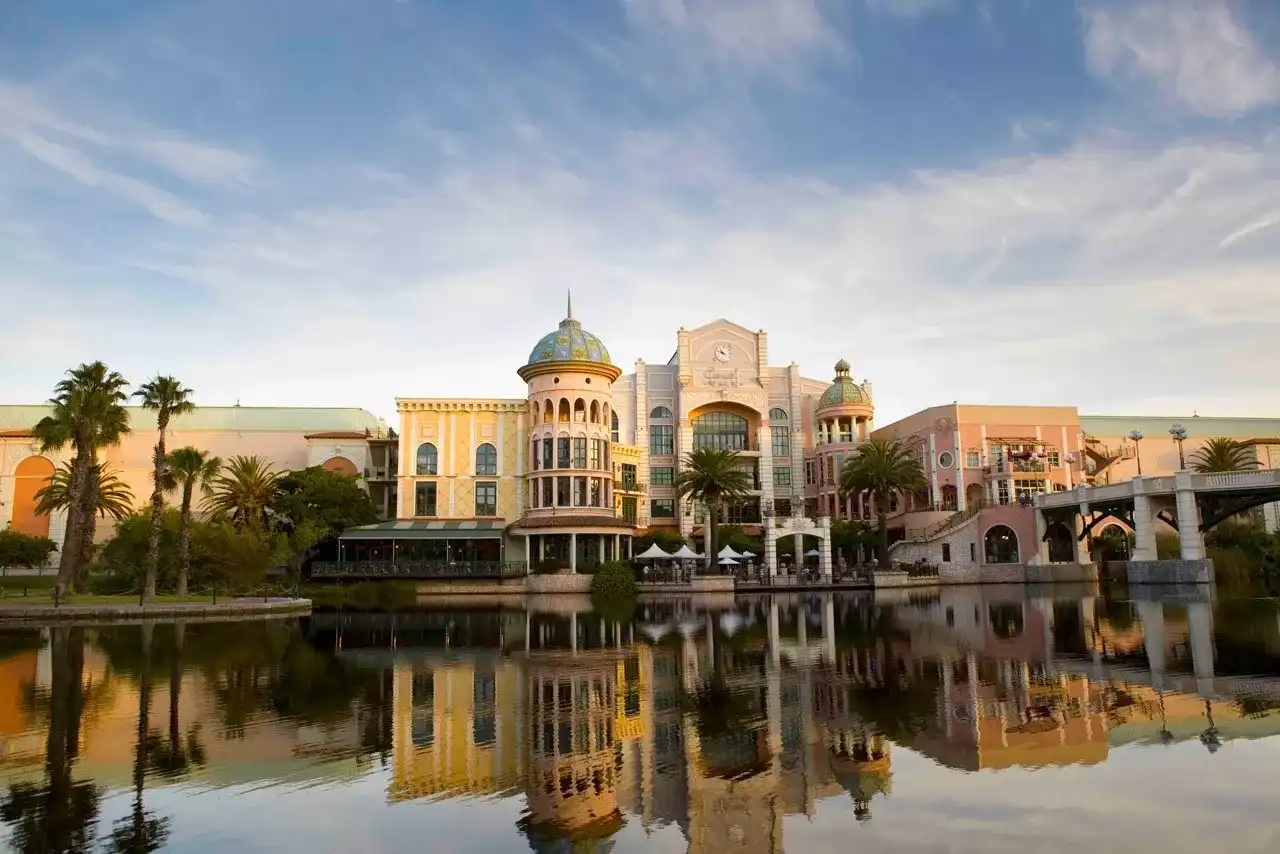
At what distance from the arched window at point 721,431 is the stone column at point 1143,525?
31.1 m

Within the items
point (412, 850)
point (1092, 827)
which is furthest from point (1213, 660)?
point (412, 850)

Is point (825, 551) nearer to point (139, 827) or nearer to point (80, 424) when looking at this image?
point (80, 424)

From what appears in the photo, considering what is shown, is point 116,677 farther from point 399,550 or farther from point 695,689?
point 399,550

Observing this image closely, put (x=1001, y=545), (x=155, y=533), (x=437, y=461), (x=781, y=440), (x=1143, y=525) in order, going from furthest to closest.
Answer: (x=781, y=440) < (x=1001, y=545) < (x=437, y=461) < (x=1143, y=525) < (x=155, y=533)

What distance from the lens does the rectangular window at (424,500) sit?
2516 inches

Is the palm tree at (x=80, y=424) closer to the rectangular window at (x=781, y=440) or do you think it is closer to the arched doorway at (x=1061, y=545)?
the rectangular window at (x=781, y=440)

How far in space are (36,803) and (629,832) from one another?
6456mm

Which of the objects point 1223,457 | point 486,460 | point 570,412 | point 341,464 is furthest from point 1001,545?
point 341,464

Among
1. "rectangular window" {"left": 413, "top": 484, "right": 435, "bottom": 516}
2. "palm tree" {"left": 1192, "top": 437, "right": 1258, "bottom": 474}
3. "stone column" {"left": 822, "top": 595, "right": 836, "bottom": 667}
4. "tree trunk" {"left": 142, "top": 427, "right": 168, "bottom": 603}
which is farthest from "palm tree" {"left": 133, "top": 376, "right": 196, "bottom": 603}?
"palm tree" {"left": 1192, "top": 437, "right": 1258, "bottom": 474}

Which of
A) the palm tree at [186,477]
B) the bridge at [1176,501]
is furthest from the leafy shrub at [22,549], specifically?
the bridge at [1176,501]

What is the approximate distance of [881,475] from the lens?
2454 inches

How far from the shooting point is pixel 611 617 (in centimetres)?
3712

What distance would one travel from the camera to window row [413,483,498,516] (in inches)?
2520

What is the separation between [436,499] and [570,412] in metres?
11.4
